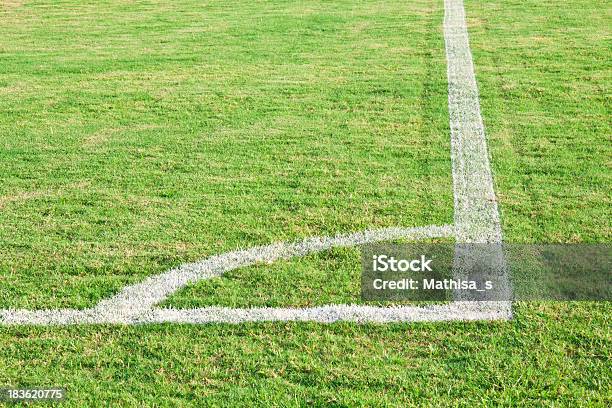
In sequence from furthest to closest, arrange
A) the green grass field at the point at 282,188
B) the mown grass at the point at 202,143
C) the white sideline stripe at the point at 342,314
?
the mown grass at the point at 202,143, the white sideline stripe at the point at 342,314, the green grass field at the point at 282,188

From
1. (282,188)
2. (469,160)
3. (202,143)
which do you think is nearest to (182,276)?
(282,188)

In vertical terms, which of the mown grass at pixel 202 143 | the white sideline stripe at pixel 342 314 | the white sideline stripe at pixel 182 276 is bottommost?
the white sideline stripe at pixel 342 314

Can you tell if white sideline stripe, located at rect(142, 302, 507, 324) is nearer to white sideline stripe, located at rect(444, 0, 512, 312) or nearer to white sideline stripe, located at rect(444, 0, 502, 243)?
white sideline stripe, located at rect(444, 0, 512, 312)

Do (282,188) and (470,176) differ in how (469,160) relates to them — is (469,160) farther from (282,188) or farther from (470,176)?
(282,188)

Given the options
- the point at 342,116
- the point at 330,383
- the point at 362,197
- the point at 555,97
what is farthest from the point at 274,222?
the point at 555,97

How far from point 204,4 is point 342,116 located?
621cm

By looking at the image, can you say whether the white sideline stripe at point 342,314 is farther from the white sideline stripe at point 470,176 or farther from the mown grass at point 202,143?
the mown grass at point 202,143

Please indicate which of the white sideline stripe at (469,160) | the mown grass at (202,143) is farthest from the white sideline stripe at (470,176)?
the mown grass at (202,143)

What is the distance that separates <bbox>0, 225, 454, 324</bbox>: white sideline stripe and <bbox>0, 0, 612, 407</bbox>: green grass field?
8 cm

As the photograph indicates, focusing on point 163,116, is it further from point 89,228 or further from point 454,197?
point 454,197

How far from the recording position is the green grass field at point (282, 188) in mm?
3084

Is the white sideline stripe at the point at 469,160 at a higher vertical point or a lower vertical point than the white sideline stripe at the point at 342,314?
higher

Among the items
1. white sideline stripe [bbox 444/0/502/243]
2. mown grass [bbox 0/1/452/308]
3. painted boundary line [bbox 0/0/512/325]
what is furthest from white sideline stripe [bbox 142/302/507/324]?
white sideline stripe [bbox 444/0/502/243]

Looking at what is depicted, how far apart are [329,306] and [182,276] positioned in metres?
0.84
